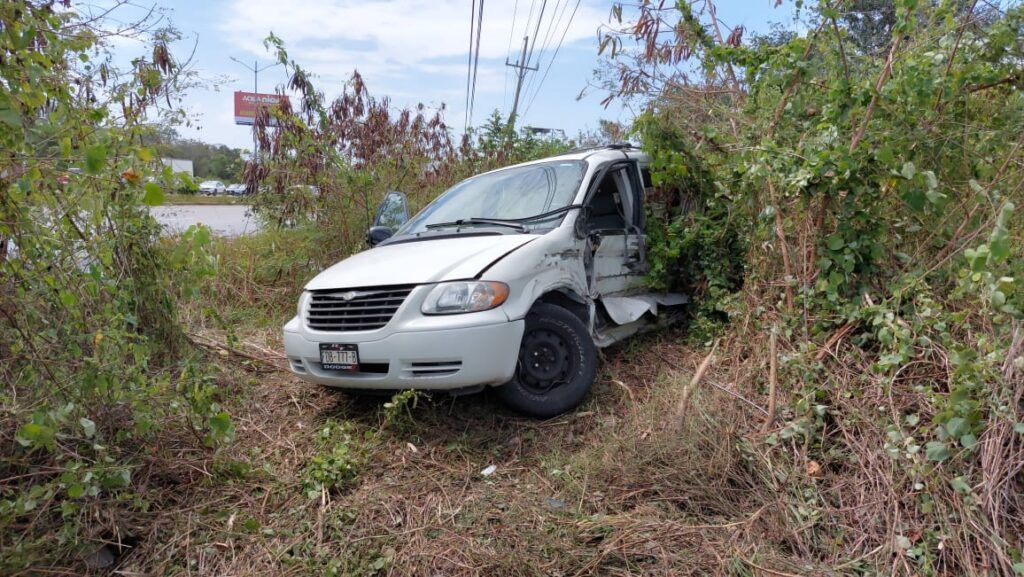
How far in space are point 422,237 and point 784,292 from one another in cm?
246

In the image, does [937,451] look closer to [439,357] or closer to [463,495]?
[463,495]

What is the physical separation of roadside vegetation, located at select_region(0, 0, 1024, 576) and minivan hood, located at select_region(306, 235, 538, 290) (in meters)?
0.82

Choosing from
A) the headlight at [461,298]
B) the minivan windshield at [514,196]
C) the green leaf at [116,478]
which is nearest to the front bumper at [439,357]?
the headlight at [461,298]

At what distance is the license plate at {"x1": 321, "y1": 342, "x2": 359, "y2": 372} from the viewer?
3850mm

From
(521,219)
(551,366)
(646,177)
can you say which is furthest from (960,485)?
(646,177)

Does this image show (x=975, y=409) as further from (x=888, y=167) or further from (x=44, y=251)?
(x=44, y=251)

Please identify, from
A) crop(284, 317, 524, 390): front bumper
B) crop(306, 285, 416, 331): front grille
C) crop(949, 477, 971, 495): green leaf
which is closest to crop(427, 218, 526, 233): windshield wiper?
crop(284, 317, 524, 390): front bumper

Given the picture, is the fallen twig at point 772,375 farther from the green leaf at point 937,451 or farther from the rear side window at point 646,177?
the rear side window at point 646,177

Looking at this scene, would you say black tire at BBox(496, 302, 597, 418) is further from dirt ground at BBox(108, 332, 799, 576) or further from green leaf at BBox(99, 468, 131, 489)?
green leaf at BBox(99, 468, 131, 489)

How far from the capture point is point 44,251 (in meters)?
2.88

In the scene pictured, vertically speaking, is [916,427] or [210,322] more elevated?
[916,427]

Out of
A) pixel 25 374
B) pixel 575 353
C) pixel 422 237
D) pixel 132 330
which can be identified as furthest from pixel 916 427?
pixel 132 330

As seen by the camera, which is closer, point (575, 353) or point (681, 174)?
point (575, 353)

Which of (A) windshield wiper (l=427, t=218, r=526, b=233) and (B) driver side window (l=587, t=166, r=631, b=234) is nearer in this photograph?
(A) windshield wiper (l=427, t=218, r=526, b=233)
